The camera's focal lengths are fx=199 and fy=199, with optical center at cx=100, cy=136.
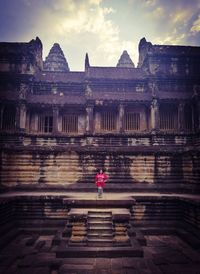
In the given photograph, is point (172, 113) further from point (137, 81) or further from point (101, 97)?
point (101, 97)

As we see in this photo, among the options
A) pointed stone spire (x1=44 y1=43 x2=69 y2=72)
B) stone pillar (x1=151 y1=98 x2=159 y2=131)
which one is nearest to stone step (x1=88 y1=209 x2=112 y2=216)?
stone pillar (x1=151 y1=98 x2=159 y2=131)

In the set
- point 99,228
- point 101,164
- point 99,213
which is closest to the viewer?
point 99,228

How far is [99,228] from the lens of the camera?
7.87 m

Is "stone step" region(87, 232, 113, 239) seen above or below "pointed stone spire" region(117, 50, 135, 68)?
below

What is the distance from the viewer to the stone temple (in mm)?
7324

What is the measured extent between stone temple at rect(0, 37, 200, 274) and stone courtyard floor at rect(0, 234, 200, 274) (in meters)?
0.03

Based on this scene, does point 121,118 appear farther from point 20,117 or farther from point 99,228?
point 99,228

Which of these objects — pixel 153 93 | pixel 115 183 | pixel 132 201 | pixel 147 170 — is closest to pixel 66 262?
pixel 132 201

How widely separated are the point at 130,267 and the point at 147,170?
301 inches

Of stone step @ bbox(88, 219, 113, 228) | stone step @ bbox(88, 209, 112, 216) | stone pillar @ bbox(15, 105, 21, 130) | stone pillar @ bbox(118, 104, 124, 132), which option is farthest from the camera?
stone pillar @ bbox(118, 104, 124, 132)

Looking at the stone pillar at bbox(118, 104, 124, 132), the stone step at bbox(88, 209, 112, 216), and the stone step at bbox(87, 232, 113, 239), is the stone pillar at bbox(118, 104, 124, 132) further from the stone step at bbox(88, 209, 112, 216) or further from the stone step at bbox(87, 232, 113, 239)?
the stone step at bbox(87, 232, 113, 239)

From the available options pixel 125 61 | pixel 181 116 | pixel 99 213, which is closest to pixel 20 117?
pixel 99 213

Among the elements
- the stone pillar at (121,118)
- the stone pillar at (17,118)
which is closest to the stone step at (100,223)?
the stone pillar at (121,118)

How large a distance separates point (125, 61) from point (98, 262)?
33354 mm
